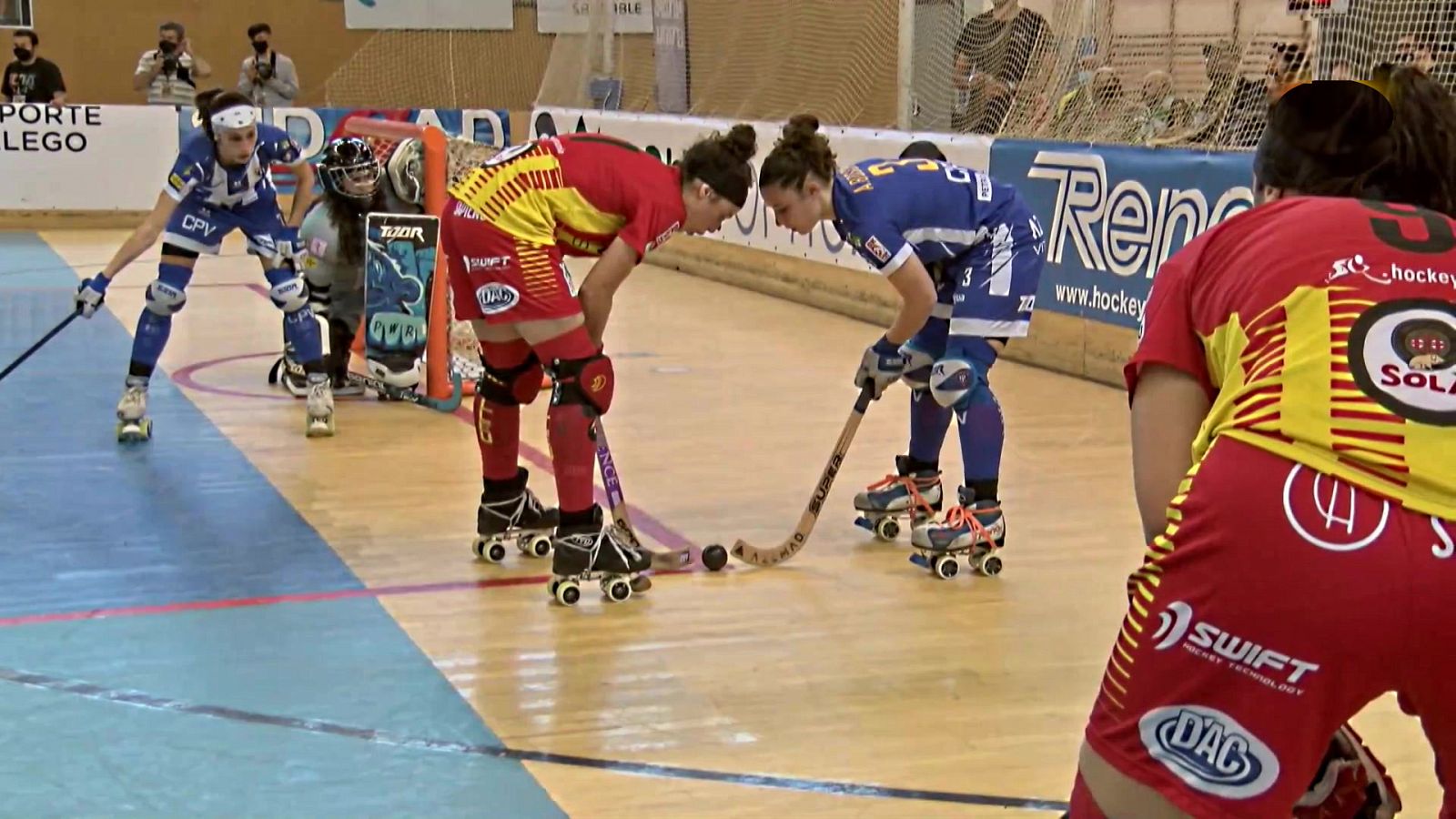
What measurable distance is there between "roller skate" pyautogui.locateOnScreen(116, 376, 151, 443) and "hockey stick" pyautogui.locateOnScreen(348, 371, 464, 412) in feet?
4.32

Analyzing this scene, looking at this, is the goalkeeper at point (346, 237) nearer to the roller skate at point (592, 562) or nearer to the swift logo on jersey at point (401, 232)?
the swift logo on jersey at point (401, 232)

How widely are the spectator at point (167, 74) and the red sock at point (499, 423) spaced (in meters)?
12.7

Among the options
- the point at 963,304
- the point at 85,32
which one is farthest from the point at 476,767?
the point at 85,32

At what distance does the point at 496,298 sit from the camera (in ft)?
16.5

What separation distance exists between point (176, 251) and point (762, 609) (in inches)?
146

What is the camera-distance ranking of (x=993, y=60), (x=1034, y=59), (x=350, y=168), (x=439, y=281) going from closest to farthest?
1. (x=439, y=281)
2. (x=350, y=168)
3. (x=1034, y=59)
4. (x=993, y=60)

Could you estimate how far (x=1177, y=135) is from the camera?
898 centimetres

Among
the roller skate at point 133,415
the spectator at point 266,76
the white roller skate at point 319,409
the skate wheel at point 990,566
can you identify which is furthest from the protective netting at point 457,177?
the spectator at point 266,76

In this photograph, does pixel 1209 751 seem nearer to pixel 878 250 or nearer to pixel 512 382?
pixel 878 250

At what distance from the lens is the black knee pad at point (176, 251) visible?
24.9 feet

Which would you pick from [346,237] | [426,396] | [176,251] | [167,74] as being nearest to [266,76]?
[167,74]

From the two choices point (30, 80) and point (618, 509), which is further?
point (30, 80)

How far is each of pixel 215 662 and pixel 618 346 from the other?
5841 millimetres

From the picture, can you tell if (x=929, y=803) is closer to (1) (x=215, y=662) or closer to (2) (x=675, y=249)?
(1) (x=215, y=662)
